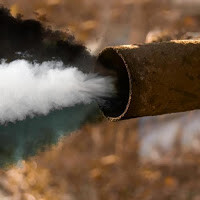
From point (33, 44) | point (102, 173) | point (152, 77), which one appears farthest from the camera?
point (102, 173)

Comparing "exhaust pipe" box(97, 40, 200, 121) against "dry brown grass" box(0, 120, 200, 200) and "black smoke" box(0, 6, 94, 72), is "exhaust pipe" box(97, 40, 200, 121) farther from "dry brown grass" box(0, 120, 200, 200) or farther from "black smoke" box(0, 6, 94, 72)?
"dry brown grass" box(0, 120, 200, 200)

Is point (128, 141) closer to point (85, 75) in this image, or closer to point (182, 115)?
point (182, 115)

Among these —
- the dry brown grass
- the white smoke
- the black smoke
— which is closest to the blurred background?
the dry brown grass

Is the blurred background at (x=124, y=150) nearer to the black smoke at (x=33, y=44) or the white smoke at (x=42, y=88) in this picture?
the black smoke at (x=33, y=44)

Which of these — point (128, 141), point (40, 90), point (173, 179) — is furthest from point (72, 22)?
point (40, 90)

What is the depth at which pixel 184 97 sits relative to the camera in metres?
0.87

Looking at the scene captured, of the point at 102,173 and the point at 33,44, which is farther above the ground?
the point at 102,173

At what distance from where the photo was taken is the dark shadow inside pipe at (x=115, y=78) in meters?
0.85

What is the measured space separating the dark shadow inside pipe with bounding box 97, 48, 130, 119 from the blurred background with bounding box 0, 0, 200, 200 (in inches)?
51.3

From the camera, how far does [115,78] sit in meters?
0.88

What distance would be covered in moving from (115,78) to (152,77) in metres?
0.10

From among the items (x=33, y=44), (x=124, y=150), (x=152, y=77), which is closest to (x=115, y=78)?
(x=152, y=77)

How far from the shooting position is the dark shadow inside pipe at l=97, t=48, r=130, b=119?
0.85m

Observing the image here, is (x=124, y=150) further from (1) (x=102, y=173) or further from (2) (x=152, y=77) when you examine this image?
(2) (x=152, y=77)
